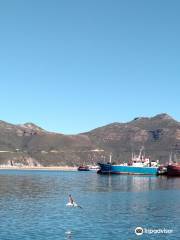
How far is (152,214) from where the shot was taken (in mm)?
78250

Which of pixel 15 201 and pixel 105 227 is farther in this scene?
pixel 15 201

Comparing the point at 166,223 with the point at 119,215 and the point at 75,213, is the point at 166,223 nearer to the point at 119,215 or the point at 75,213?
the point at 119,215

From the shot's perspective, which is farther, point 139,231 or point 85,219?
point 85,219

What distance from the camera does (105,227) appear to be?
65000mm

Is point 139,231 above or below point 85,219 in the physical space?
below

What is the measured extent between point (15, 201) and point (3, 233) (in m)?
38.7

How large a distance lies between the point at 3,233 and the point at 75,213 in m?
20.3

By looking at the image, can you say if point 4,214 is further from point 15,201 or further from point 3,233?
point 15,201

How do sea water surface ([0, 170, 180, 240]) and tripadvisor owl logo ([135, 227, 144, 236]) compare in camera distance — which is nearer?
sea water surface ([0, 170, 180, 240])

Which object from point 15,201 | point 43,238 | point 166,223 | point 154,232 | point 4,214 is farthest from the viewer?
point 15,201

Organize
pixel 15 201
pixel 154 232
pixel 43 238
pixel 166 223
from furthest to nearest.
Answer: pixel 15 201
pixel 166 223
pixel 154 232
pixel 43 238

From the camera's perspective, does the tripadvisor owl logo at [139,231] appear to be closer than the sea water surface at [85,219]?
No

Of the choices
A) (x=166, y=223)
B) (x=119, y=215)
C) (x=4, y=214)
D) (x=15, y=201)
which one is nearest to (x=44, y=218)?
(x=4, y=214)

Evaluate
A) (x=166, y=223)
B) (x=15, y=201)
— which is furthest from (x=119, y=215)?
(x=15, y=201)
